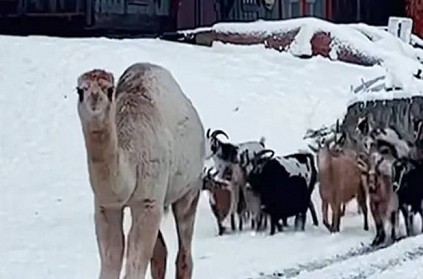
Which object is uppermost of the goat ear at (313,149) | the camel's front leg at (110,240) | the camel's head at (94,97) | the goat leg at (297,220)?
the camel's head at (94,97)

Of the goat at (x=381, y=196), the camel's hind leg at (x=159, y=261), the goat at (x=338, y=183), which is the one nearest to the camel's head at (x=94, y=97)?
the camel's hind leg at (x=159, y=261)

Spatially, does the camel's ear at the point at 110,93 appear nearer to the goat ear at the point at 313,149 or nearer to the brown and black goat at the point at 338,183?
the brown and black goat at the point at 338,183

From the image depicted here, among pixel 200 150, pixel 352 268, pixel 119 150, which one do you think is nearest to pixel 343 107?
pixel 352 268

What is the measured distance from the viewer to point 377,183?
11.4 meters

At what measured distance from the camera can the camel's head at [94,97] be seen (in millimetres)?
6629

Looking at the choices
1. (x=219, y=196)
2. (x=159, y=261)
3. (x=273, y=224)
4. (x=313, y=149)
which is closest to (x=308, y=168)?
(x=273, y=224)

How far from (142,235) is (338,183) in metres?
5.01

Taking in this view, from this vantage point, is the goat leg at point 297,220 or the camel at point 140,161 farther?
the goat leg at point 297,220

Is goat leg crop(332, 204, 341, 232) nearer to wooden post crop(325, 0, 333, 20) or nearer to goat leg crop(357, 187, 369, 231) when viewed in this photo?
goat leg crop(357, 187, 369, 231)

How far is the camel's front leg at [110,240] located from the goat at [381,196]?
444cm

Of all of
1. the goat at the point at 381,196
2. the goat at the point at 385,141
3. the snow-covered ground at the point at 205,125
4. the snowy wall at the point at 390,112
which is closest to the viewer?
the snow-covered ground at the point at 205,125

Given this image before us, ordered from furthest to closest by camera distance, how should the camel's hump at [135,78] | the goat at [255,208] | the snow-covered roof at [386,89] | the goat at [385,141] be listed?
the snow-covered roof at [386,89] < the goat at [255,208] < the goat at [385,141] < the camel's hump at [135,78]

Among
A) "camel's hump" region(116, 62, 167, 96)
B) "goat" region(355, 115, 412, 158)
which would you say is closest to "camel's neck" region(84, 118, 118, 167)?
"camel's hump" region(116, 62, 167, 96)

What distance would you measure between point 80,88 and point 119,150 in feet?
1.88
